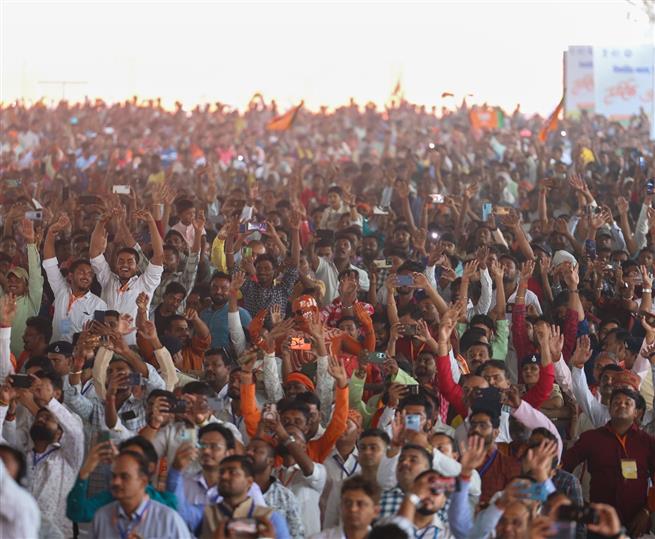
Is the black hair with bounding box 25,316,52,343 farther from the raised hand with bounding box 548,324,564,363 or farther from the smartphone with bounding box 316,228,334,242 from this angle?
the raised hand with bounding box 548,324,564,363

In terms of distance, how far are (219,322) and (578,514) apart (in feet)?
17.6

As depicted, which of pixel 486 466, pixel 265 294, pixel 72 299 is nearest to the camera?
pixel 486 466

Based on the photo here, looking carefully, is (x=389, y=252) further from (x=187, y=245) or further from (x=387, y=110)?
(x=387, y=110)

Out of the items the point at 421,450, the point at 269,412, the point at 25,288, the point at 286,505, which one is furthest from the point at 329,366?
the point at 25,288

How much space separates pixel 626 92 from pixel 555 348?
1139cm

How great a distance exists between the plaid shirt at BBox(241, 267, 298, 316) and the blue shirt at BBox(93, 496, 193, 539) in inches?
189

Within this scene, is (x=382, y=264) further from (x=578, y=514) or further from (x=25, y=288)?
(x=578, y=514)

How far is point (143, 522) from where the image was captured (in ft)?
23.5

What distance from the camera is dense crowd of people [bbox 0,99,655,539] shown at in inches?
291

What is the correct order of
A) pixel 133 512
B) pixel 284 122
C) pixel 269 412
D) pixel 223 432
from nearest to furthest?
pixel 133 512
pixel 223 432
pixel 269 412
pixel 284 122

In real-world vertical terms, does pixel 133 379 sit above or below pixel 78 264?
below

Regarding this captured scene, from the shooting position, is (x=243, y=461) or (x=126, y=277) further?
(x=126, y=277)

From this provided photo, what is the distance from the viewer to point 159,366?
32.5 feet

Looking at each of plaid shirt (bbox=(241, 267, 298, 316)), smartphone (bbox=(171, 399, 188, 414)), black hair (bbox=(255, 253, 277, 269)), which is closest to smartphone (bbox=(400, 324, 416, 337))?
plaid shirt (bbox=(241, 267, 298, 316))
